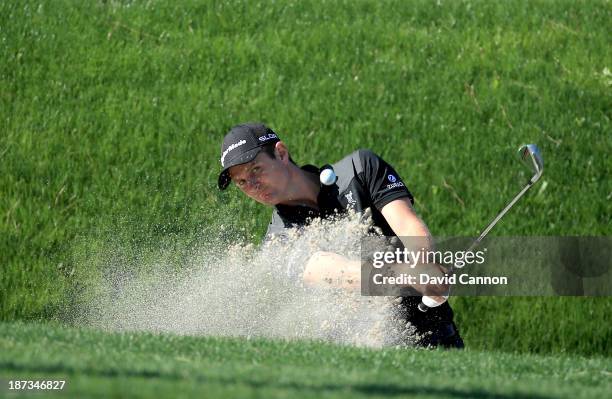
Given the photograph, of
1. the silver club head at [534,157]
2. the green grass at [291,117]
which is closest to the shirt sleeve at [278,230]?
the silver club head at [534,157]

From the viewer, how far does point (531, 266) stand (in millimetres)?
11938

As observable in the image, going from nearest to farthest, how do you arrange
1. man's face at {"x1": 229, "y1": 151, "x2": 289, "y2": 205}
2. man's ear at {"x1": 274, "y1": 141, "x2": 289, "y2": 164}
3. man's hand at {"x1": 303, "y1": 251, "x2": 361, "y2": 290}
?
man's hand at {"x1": 303, "y1": 251, "x2": 361, "y2": 290} < man's face at {"x1": 229, "y1": 151, "x2": 289, "y2": 205} < man's ear at {"x1": 274, "y1": 141, "x2": 289, "y2": 164}

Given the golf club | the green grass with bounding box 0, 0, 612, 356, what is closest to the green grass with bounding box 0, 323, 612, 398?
the golf club

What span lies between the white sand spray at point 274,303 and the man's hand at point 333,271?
0.09 m

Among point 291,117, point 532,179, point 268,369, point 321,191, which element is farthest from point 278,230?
point 291,117

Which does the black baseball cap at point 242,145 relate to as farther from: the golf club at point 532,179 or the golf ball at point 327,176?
the golf club at point 532,179

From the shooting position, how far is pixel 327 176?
744 centimetres

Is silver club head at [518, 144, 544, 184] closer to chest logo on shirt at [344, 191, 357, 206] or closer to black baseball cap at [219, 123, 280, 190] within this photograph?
chest logo on shirt at [344, 191, 357, 206]

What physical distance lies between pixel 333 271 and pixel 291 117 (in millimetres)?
5862

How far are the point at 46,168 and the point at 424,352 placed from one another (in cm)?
671

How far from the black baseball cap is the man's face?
43 mm

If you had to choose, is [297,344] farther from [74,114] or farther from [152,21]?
[152,21]

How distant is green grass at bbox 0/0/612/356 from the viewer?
11.4 metres

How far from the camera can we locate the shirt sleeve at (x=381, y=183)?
738 cm
